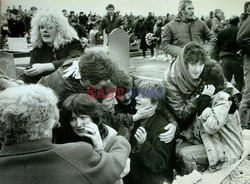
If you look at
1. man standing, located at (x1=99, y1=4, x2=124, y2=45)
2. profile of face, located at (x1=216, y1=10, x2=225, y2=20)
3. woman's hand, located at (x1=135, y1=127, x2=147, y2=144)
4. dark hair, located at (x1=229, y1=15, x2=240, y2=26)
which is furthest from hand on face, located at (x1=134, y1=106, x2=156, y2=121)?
dark hair, located at (x1=229, y1=15, x2=240, y2=26)

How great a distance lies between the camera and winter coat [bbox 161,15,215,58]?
3.14 m

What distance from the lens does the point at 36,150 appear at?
1591 millimetres

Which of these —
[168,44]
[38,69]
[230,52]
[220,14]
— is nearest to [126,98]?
[38,69]

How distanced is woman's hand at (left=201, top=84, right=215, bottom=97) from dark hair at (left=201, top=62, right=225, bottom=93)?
46 millimetres

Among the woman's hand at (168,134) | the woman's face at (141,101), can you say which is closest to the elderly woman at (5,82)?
the woman's face at (141,101)

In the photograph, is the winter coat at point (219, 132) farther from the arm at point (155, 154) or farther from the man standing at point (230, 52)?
the man standing at point (230, 52)

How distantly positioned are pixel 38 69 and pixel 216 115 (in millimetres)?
1825

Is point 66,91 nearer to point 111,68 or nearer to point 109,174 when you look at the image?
point 111,68

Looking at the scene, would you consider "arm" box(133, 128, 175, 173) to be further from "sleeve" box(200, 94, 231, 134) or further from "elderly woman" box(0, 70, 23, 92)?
"elderly woman" box(0, 70, 23, 92)

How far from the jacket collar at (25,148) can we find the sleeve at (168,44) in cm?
187

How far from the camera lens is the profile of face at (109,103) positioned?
2.47m

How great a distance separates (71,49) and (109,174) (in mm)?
1031

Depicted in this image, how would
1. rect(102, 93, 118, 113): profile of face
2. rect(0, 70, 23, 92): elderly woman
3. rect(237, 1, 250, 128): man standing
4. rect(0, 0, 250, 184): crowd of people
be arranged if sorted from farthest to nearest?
rect(237, 1, 250, 128): man standing → rect(102, 93, 118, 113): profile of face → rect(0, 70, 23, 92): elderly woman → rect(0, 0, 250, 184): crowd of people

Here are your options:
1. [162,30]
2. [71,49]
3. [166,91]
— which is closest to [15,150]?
[71,49]
